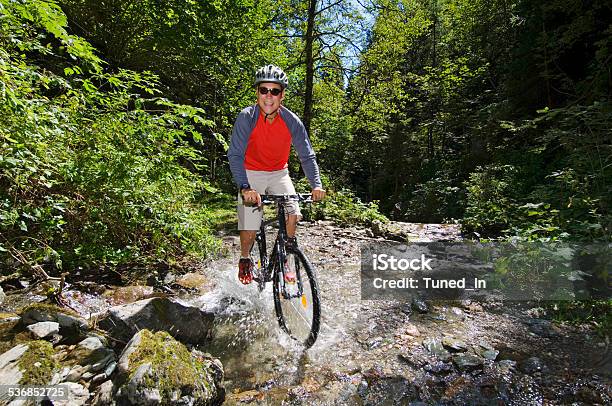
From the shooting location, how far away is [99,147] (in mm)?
5500

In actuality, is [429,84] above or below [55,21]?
above

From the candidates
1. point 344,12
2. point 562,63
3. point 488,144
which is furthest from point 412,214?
point 344,12

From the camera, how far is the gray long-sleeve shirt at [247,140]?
13.0 ft

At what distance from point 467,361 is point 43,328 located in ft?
13.5

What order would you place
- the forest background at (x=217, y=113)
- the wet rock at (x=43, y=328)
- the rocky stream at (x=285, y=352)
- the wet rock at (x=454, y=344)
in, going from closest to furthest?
the rocky stream at (x=285, y=352)
the wet rock at (x=43, y=328)
the wet rock at (x=454, y=344)
the forest background at (x=217, y=113)

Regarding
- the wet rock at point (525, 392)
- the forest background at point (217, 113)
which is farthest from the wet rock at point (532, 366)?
the forest background at point (217, 113)

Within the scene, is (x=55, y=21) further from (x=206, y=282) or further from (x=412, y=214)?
(x=412, y=214)

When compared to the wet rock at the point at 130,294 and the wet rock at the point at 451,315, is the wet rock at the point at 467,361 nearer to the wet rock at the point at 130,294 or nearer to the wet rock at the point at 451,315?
the wet rock at the point at 451,315

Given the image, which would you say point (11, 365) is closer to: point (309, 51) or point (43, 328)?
point (43, 328)

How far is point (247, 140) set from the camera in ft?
13.3

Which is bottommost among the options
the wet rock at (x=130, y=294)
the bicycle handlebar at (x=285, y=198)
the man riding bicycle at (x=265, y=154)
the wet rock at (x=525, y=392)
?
the wet rock at (x=525, y=392)

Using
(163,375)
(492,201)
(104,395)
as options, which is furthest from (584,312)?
(492,201)

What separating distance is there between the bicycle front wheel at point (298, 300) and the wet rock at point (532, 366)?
207cm

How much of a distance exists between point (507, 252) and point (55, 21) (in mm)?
7179
